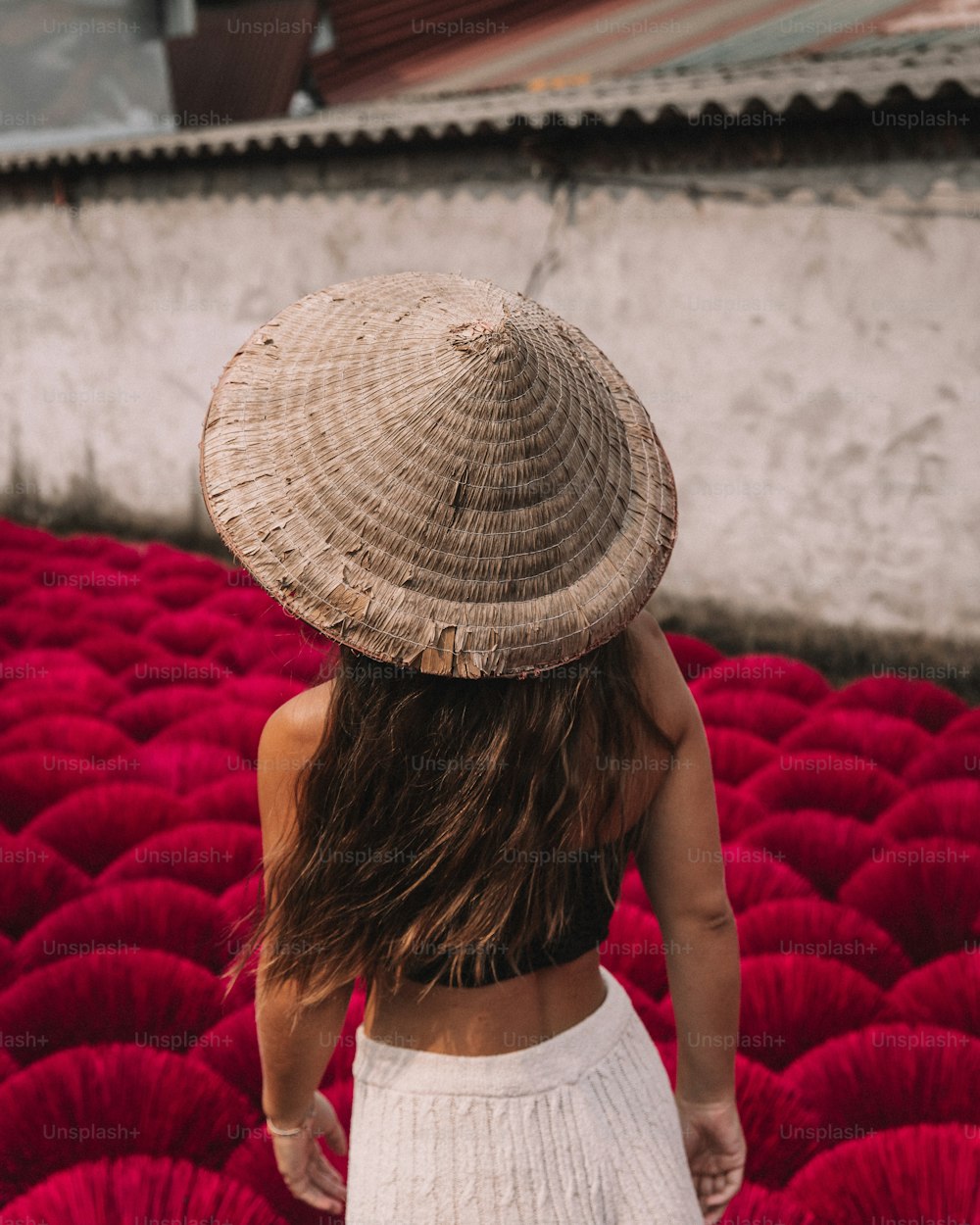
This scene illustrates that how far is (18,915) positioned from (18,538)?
235cm

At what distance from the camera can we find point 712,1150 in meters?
0.87

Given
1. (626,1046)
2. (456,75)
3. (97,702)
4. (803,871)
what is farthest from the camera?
(456,75)

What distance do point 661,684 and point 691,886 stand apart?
0.16 meters

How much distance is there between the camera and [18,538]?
3.58m

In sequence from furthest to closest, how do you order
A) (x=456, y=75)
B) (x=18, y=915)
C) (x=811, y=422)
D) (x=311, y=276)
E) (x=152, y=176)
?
1. (x=456, y=75)
2. (x=152, y=176)
3. (x=311, y=276)
4. (x=811, y=422)
5. (x=18, y=915)

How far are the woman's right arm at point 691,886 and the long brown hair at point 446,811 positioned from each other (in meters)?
0.02

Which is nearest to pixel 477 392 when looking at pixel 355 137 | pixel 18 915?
pixel 18 915

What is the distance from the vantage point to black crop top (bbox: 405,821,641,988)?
27.8 inches

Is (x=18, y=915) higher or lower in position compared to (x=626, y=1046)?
lower

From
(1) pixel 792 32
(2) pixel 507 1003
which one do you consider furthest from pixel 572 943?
(1) pixel 792 32

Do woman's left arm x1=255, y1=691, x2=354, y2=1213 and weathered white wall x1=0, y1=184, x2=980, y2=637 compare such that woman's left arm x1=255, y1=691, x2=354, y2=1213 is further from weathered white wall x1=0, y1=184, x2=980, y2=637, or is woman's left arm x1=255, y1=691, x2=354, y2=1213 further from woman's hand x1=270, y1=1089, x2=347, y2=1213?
weathered white wall x1=0, y1=184, x2=980, y2=637

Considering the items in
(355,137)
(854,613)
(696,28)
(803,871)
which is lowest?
(854,613)

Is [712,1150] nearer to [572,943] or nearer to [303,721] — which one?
[572,943]

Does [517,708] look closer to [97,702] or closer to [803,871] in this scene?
[803,871]
